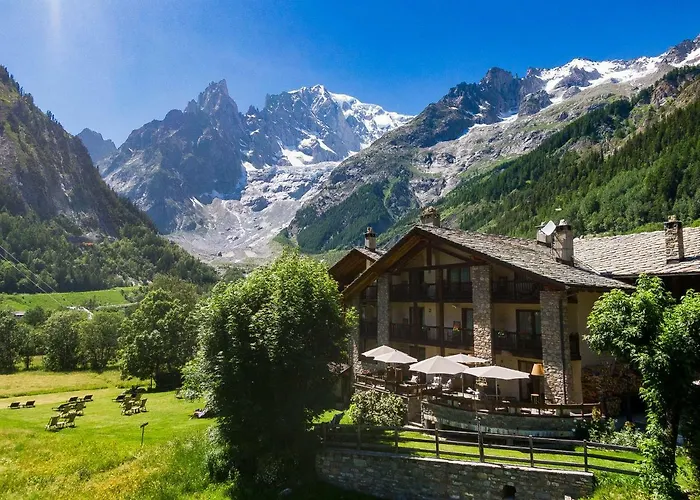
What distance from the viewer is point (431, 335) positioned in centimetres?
2900

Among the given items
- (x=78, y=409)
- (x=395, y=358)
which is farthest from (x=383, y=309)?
(x=78, y=409)

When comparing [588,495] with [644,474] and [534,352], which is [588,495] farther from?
[534,352]

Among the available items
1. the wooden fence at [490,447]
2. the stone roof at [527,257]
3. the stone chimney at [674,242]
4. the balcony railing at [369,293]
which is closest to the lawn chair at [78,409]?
the balcony railing at [369,293]

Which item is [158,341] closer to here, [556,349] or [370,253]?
[370,253]

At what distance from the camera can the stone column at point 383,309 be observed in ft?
103

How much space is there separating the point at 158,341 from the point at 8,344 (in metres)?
33.3

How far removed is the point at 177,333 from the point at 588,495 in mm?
44888

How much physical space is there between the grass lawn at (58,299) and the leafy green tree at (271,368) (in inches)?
5308

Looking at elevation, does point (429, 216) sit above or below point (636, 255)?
above

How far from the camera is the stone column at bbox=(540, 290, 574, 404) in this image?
2112 cm

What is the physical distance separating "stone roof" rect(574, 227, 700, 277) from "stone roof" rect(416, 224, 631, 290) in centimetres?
166

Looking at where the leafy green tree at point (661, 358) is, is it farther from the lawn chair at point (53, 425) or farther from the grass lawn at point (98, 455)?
the lawn chair at point (53, 425)

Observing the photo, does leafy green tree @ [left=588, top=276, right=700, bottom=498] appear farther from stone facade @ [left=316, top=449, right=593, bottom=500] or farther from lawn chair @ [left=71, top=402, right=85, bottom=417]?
lawn chair @ [left=71, top=402, right=85, bottom=417]

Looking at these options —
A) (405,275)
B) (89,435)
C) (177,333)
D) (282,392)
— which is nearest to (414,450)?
(282,392)
